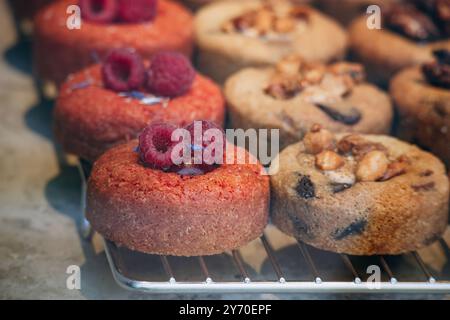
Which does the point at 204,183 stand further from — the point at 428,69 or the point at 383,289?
the point at 428,69

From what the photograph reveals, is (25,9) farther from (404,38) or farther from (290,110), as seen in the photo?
(404,38)

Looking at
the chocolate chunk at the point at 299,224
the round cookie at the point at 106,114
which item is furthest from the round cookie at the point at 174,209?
the round cookie at the point at 106,114

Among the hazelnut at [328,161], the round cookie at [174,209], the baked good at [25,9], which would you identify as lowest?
the round cookie at [174,209]

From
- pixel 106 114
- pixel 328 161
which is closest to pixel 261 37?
pixel 106 114

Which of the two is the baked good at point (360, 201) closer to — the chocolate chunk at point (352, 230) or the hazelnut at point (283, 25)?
the chocolate chunk at point (352, 230)

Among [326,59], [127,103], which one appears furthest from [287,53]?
[127,103]
